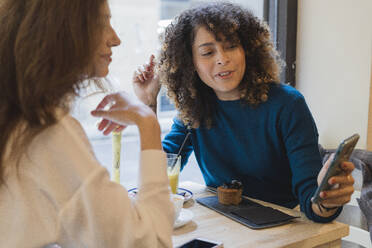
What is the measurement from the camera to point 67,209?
72 cm

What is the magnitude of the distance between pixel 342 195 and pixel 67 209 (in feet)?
2.59

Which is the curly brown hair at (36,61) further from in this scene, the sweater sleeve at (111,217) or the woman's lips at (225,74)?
the woman's lips at (225,74)

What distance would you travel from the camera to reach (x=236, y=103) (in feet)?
5.27

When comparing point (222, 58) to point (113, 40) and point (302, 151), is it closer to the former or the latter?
point (302, 151)

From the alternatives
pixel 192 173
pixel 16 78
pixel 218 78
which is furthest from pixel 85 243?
pixel 192 173

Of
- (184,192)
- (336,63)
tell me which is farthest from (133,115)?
(336,63)

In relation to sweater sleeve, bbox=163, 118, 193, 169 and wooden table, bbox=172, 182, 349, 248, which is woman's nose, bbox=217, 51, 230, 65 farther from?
wooden table, bbox=172, 182, 349, 248

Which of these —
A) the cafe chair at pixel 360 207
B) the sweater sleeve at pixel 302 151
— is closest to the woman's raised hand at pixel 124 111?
the sweater sleeve at pixel 302 151

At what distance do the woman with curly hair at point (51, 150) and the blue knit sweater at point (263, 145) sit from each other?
76 cm

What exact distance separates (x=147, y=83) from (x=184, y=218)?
764 millimetres

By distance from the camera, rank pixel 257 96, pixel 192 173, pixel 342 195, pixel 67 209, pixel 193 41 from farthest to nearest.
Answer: pixel 192 173 → pixel 193 41 → pixel 257 96 → pixel 342 195 → pixel 67 209

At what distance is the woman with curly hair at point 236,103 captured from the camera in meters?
1.50

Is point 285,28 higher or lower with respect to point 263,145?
higher

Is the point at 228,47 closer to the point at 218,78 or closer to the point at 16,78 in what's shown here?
the point at 218,78
